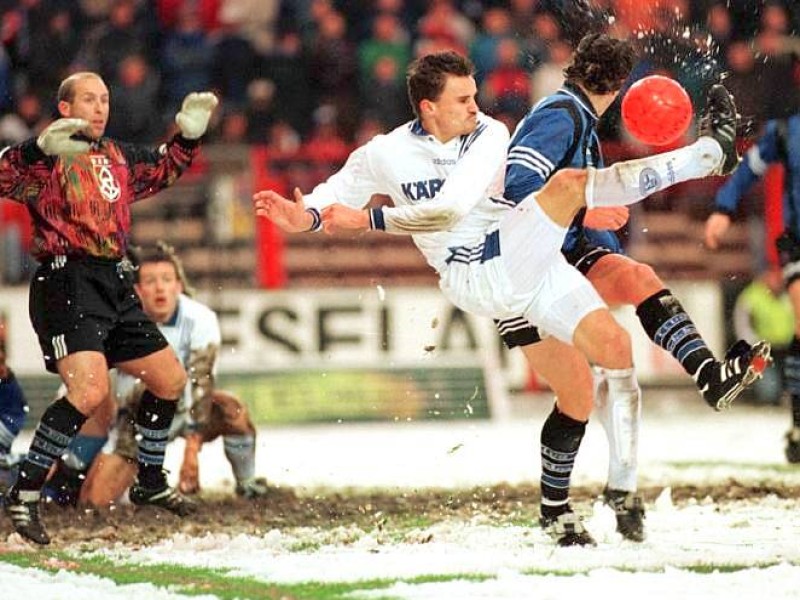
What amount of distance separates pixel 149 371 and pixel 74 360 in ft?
1.74

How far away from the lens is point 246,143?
1534 centimetres

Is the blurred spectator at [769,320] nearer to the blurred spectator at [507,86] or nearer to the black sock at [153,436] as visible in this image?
the blurred spectator at [507,86]

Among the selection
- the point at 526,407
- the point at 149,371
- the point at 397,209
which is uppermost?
the point at 397,209

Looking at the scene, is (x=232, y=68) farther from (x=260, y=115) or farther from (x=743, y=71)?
(x=743, y=71)

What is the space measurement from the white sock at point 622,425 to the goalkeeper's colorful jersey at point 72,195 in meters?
2.27

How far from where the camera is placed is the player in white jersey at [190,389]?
8.78 metres

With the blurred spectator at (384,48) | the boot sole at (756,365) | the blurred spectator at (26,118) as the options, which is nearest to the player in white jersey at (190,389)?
the boot sole at (756,365)

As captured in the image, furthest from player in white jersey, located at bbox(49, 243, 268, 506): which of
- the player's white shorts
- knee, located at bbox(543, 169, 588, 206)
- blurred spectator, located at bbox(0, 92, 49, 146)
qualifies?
blurred spectator, located at bbox(0, 92, 49, 146)

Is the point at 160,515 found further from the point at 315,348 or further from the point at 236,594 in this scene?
the point at 315,348

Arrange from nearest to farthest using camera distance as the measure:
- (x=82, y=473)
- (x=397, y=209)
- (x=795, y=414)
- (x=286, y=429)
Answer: (x=397, y=209) → (x=82, y=473) → (x=795, y=414) → (x=286, y=429)

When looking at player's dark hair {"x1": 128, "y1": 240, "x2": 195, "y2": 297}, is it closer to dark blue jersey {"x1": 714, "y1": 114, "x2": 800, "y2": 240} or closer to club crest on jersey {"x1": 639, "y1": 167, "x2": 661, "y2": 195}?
club crest on jersey {"x1": 639, "y1": 167, "x2": 661, "y2": 195}

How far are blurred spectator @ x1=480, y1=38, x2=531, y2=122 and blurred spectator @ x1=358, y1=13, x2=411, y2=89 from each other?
1154mm

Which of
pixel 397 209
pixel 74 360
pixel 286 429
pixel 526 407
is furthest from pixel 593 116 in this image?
pixel 526 407

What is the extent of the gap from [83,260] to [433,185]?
5.27 feet
